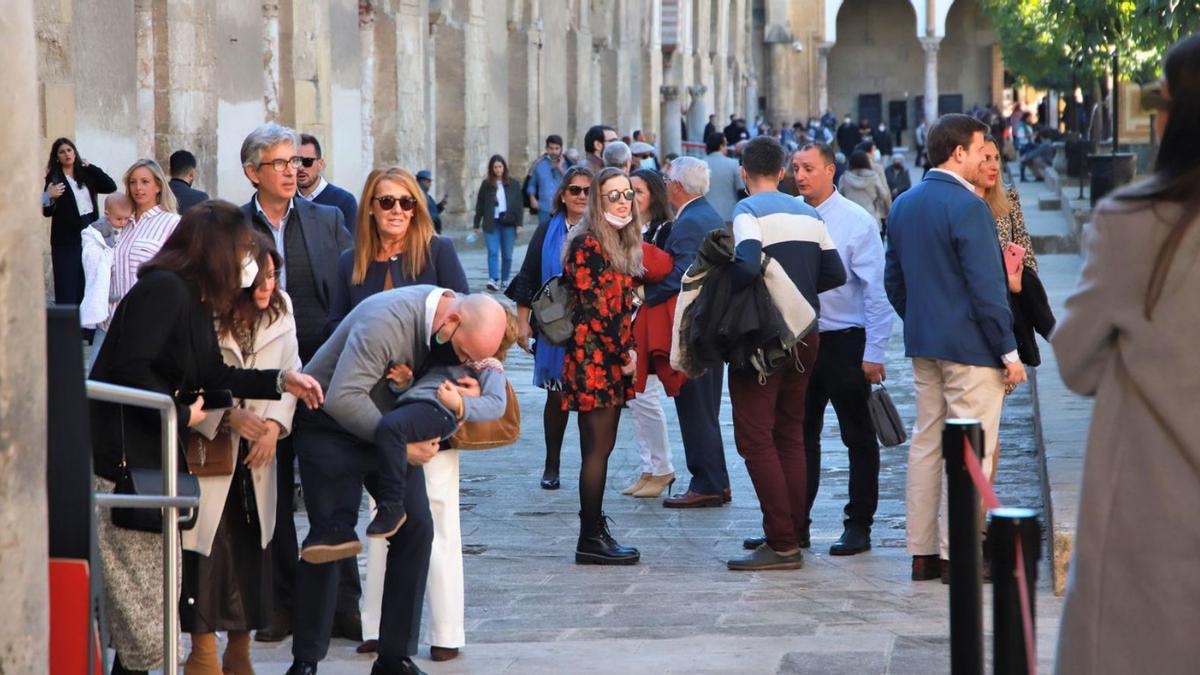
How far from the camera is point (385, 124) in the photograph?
2538cm

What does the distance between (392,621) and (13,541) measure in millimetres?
2149

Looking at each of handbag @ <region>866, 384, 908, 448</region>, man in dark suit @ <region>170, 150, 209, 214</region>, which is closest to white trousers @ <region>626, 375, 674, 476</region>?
handbag @ <region>866, 384, 908, 448</region>

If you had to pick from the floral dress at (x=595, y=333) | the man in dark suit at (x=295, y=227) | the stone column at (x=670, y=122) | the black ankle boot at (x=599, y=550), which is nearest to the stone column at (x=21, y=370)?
the man in dark suit at (x=295, y=227)

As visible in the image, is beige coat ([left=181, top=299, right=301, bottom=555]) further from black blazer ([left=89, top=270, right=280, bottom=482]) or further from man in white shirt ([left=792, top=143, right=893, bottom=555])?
man in white shirt ([left=792, top=143, right=893, bottom=555])

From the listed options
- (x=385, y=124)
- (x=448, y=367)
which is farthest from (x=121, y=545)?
(x=385, y=124)

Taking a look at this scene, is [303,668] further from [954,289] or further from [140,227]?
[140,227]

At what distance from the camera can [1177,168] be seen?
3.31 m

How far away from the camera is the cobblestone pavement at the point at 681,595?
616 centimetres

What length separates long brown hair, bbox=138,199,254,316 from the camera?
561 centimetres

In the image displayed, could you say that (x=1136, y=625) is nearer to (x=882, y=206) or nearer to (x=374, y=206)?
(x=374, y=206)

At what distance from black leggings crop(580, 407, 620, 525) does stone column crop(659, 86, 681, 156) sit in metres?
36.9

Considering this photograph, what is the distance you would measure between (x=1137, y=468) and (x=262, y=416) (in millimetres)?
3198

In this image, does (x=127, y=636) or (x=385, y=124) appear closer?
(x=127, y=636)

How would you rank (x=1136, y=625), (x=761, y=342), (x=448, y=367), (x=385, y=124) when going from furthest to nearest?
(x=385, y=124) → (x=761, y=342) → (x=448, y=367) → (x=1136, y=625)
